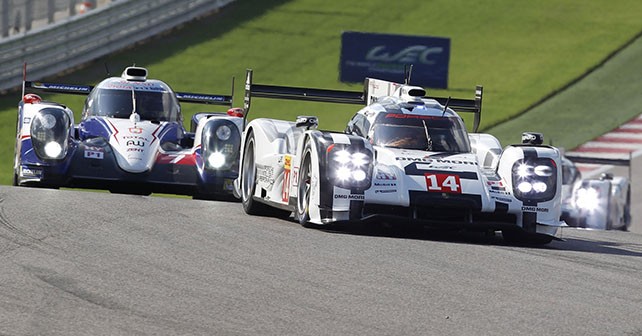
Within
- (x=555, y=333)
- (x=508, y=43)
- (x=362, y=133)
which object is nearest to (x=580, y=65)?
(x=508, y=43)

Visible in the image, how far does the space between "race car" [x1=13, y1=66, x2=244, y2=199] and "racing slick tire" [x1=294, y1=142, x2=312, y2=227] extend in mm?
3950

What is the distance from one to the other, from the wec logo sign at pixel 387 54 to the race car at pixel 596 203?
999 centimetres

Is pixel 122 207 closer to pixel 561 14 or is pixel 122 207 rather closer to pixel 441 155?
pixel 441 155

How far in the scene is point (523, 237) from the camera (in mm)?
11273

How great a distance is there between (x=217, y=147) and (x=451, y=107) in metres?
3.16

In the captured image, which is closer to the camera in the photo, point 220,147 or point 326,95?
point 326,95

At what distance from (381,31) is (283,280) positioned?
26167 mm

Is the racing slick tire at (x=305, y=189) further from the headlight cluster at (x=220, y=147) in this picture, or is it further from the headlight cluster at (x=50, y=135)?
the headlight cluster at (x=50, y=135)

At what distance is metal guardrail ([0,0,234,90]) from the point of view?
28297 mm

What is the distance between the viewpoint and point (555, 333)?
6.44 meters

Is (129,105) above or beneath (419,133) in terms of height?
above

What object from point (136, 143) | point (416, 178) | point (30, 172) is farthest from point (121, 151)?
point (416, 178)

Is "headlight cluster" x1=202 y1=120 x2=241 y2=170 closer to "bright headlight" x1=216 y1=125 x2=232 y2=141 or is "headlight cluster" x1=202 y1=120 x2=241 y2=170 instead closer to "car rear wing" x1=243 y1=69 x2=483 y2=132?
"bright headlight" x1=216 y1=125 x2=232 y2=141

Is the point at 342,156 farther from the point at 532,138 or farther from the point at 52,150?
the point at 52,150
